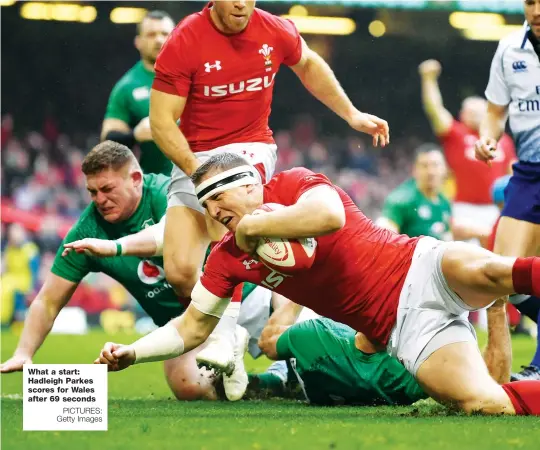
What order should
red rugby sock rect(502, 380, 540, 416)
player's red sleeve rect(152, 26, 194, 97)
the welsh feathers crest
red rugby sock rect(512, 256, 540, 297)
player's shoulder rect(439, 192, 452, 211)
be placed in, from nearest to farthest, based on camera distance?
red rugby sock rect(512, 256, 540, 297) → red rugby sock rect(502, 380, 540, 416) → player's red sleeve rect(152, 26, 194, 97) → the welsh feathers crest → player's shoulder rect(439, 192, 452, 211)

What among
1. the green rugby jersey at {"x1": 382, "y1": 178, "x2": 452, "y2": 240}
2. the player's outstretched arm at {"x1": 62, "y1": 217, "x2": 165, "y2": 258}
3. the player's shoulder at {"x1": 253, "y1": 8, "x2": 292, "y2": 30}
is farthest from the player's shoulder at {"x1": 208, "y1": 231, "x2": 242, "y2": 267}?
the green rugby jersey at {"x1": 382, "y1": 178, "x2": 452, "y2": 240}

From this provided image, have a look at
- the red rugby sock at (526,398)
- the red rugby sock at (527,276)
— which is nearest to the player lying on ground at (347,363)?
the red rugby sock at (526,398)

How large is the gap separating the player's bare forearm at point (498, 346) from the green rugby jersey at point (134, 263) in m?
1.85

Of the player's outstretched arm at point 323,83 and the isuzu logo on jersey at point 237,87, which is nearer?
the isuzu logo on jersey at point 237,87

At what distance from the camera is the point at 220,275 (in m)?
4.82

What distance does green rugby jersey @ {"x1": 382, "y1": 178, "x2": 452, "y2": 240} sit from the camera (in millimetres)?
10641

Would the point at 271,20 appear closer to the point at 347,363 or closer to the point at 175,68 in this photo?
the point at 175,68

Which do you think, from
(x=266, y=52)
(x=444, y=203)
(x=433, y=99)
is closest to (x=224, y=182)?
(x=266, y=52)

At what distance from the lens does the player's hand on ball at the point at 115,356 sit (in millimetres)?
4383

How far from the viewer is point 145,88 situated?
845 centimetres

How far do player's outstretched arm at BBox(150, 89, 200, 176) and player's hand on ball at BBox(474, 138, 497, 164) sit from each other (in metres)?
1.63

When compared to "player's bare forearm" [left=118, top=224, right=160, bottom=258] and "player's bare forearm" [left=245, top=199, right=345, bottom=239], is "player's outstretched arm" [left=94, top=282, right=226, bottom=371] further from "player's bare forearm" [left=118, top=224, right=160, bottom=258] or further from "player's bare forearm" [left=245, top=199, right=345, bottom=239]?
"player's bare forearm" [left=118, top=224, right=160, bottom=258]

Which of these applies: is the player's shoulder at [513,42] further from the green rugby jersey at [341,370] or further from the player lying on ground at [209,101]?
the green rugby jersey at [341,370]

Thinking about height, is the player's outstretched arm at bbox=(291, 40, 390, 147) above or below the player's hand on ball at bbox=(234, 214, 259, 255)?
above
